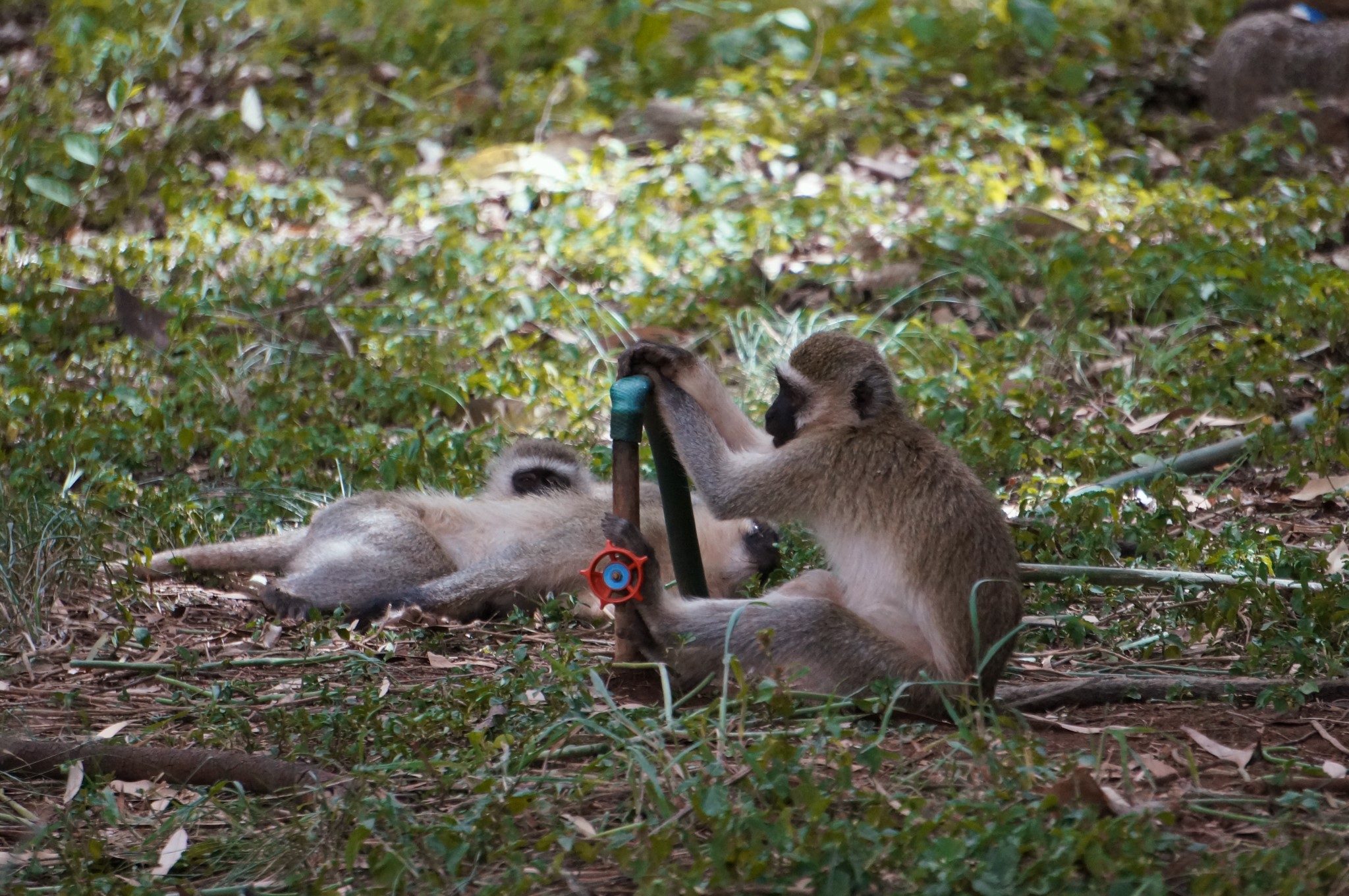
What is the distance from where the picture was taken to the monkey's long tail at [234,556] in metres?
5.41

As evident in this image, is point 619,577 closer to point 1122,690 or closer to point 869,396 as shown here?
point 869,396

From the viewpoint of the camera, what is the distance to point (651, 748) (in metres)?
3.40

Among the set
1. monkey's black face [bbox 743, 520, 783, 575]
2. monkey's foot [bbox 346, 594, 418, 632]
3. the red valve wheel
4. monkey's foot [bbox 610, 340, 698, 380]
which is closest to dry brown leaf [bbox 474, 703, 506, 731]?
the red valve wheel

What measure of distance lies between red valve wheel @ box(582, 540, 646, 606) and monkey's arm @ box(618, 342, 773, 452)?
0.65m

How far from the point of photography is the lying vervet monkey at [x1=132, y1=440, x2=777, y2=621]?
511 centimetres

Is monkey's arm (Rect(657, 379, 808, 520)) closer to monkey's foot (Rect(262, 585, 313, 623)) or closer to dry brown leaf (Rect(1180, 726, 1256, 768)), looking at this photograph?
dry brown leaf (Rect(1180, 726, 1256, 768))

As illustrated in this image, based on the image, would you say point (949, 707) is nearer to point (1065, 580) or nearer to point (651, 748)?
point (651, 748)

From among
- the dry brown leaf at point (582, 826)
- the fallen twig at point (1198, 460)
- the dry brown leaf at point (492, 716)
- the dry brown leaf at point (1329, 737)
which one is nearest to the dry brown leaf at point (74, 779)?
the dry brown leaf at point (492, 716)

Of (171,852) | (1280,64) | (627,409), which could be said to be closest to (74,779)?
(171,852)

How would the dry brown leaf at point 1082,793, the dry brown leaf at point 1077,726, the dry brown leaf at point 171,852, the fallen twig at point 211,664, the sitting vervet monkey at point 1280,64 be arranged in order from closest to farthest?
the dry brown leaf at point 1082,793
the dry brown leaf at point 171,852
the dry brown leaf at point 1077,726
the fallen twig at point 211,664
the sitting vervet monkey at point 1280,64

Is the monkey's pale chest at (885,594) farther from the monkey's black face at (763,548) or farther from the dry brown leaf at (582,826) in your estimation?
the dry brown leaf at (582,826)

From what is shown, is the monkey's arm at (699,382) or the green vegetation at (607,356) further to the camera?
the monkey's arm at (699,382)

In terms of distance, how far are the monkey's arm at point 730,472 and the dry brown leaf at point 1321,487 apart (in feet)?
8.45

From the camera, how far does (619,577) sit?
13.1ft
